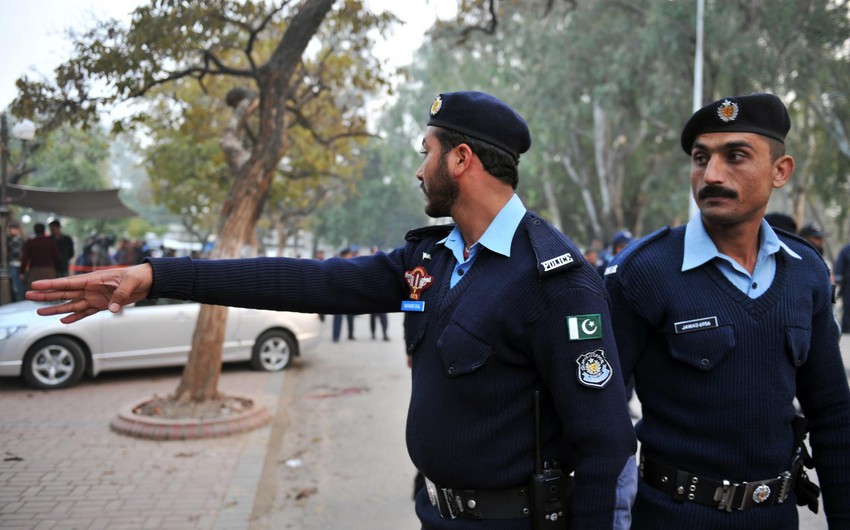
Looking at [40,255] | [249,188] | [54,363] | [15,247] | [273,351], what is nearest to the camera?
[249,188]

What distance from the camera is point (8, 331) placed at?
6613mm

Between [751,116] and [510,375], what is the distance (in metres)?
1.15

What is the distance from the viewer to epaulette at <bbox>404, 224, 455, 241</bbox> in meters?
2.32

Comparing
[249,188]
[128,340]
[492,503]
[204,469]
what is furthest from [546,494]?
[128,340]

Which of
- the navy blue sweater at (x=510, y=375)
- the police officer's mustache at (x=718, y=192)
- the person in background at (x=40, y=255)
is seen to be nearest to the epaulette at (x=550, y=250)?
the navy blue sweater at (x=510, y=375)

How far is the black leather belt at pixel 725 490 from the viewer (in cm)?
208

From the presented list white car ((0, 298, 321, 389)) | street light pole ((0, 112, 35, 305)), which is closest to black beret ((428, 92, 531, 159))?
street light pole ((0, 112, 35, 305))

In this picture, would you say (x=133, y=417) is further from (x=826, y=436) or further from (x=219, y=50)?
(x=826, y=436)

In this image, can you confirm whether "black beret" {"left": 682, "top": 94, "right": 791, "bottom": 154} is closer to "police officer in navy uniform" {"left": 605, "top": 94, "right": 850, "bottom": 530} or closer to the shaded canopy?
"police officer in navy uniform" {"left": 605, "top": 94, "right": 850, "bottom": 530}

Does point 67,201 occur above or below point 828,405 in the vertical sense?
above

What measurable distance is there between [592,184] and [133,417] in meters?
28.6

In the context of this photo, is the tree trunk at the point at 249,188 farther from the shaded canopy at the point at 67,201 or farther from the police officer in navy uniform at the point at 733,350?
the police officer in navy uniform at the point at 733,350

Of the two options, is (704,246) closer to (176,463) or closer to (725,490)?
(725,490)

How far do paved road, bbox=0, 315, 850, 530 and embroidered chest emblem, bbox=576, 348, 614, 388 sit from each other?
272 centimetres
